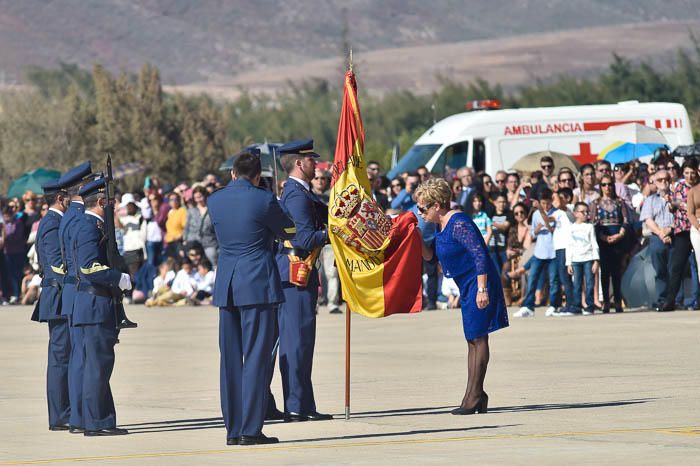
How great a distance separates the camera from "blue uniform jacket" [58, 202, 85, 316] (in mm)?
12586

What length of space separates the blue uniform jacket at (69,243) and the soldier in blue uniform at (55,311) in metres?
0.23

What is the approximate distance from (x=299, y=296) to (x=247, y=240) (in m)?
1.57

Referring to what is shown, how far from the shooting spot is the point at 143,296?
30.7 metres

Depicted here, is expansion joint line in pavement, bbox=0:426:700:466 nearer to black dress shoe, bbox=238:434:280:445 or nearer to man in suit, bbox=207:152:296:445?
black dress shoe, bbox=238:434:280:445

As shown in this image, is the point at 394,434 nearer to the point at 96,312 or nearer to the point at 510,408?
the point at 510,408

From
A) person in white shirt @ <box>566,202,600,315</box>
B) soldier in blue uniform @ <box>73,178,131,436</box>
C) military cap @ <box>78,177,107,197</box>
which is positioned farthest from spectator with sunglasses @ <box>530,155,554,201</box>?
soldier in blue uniform @ <box>73,178,131,436</box>

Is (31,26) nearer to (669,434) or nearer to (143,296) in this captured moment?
(143,296)

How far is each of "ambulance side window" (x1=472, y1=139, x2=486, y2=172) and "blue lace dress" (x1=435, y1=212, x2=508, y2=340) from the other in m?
19.4

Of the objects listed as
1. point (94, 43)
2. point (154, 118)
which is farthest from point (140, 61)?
point (154, 118)

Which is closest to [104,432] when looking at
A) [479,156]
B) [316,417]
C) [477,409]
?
[316,417]

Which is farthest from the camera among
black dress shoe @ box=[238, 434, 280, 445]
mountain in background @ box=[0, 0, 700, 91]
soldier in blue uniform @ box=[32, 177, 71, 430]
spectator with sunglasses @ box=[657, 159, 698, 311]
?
mountain in background @ box=[0, 0, 700, 91]

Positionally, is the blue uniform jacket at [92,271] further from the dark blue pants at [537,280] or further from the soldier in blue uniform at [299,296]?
the dark blue pants at [537,280]

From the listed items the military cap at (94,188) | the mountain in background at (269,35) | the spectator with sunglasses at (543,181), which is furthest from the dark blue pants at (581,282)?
the mountain in background at (269,35)

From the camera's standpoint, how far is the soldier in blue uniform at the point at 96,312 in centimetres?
1231
